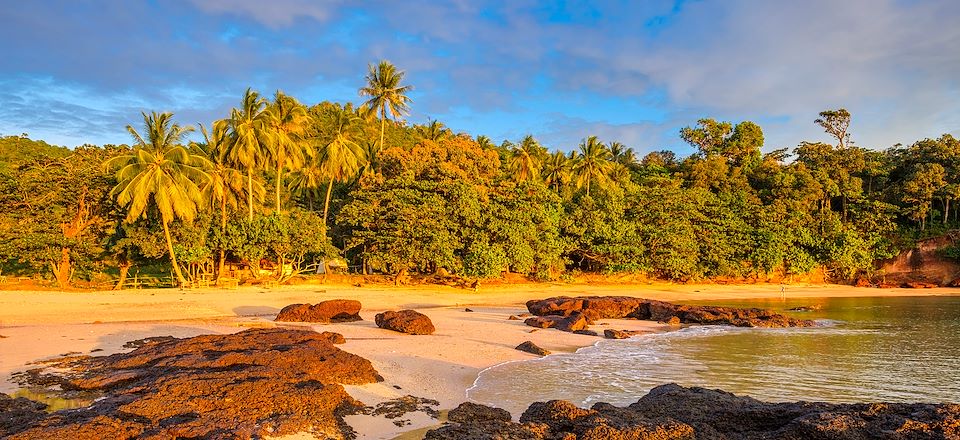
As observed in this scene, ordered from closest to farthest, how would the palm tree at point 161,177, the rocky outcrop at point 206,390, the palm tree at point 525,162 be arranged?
the rocky outcrop at point 206,390 → the palm tree at point 161,177 → the palm tree at point 525,162

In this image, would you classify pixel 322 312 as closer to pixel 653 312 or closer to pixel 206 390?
pixel 206 390

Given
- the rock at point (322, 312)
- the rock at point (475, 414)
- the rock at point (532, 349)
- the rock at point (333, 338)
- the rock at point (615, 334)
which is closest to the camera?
the rock at point (475, 414)

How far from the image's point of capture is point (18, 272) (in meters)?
31.6

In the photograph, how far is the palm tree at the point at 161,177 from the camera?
27.8 m

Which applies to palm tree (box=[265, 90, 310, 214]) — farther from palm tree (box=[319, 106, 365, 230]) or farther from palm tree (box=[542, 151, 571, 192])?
palm tree (box=[542, 151, 571, 192])

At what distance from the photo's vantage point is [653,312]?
23.1 meters

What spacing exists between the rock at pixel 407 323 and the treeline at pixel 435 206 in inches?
631

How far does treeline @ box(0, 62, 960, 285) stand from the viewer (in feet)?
97.7

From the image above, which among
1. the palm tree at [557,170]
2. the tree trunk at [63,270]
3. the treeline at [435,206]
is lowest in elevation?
the tree trunk at [63,270]

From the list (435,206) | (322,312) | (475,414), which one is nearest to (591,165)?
(435,206)

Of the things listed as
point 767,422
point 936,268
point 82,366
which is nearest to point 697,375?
point 767,422

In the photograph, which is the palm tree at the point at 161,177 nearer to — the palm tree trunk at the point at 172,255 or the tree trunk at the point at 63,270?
the palm tree trunk at the point at 172,255

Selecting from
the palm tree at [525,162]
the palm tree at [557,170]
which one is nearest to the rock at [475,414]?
the palm tree at [525,162]

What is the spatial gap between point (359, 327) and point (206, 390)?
33.5 ft
